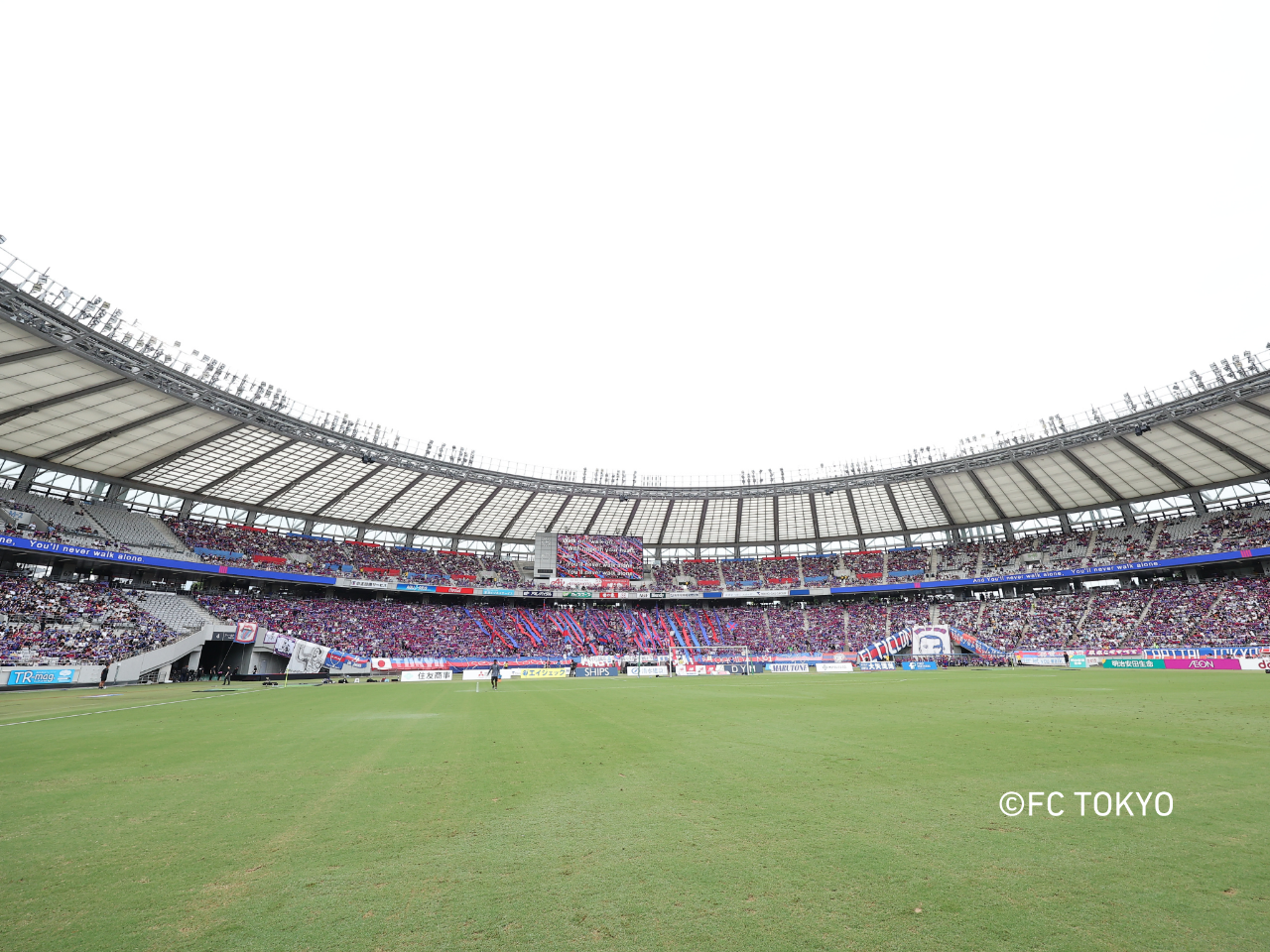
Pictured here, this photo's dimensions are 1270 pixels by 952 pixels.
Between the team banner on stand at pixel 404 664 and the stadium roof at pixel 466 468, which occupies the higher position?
the stadium roof at pixel 466 468

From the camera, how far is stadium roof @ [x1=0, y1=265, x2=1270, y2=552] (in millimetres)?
34875

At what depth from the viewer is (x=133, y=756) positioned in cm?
1164

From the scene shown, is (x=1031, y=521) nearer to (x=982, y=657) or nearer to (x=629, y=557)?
(x=982, y=657)

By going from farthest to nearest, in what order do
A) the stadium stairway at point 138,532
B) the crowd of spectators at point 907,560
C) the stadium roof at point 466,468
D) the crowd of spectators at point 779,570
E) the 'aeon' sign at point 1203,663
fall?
the crowd of spectators at point 779,570
the crowd of spectators at point 907,560
the stadium stairway at point 138,532
the 'aeon' sign at point 1203,663
the stadium roof at point 466,468

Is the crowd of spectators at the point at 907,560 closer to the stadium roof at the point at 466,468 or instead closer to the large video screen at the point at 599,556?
the stadium roof at the point at 466,468

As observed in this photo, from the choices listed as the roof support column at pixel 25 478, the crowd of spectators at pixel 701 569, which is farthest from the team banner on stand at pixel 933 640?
the roof support column at pixel 25 478

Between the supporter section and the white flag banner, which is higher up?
the supporter section

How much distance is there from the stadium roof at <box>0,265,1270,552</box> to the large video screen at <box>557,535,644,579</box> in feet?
9.15

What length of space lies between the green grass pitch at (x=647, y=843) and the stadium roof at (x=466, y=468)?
3019 cm

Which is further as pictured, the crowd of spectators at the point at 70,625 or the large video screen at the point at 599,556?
the large video screen at the point at 599,556

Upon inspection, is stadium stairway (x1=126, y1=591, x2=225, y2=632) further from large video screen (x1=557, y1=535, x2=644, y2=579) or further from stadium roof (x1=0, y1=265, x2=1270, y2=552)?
large video screen (x1=557, y1=535, x2=644, y2=579)

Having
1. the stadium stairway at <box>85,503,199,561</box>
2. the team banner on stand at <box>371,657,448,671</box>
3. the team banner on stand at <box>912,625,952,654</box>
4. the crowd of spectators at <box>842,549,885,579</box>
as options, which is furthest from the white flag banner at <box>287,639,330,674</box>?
the crowd of spectators at <box>842,549,885,579</box>

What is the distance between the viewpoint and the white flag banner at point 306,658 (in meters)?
49.9

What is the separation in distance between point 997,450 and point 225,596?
69019mm
